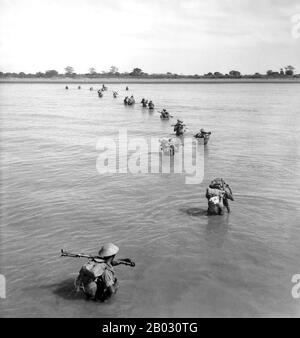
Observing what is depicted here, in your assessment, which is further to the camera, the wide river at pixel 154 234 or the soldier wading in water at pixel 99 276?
the wide river at pixel 154 234

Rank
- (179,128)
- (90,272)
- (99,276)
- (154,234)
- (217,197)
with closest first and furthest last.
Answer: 1. (90,272)
2. (99,276)
3. (154,234)
4. (217,197)
5. (179,128)

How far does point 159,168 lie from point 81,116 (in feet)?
91.6

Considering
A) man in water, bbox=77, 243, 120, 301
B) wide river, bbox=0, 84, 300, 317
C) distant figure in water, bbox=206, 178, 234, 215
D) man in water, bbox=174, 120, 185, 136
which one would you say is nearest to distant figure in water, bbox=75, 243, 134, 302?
man in water, bbox=77, 243, 120, 301

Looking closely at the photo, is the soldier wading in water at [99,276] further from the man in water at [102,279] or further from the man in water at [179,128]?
the man in water at [179,128]

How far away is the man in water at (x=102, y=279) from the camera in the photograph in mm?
10070

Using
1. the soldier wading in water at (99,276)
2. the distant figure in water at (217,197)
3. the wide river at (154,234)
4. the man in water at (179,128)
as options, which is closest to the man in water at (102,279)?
the soldier wading in water at (99,276)

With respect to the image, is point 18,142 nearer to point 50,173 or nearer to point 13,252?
point 50,173

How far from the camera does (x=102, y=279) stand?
1016cm

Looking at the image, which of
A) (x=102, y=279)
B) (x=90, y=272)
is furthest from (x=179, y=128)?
(x=90, y=272)

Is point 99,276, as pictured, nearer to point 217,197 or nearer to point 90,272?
point 90,272

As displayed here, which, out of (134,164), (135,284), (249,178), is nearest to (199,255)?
(135,284)

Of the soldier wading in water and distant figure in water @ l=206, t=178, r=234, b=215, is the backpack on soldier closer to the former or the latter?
the soldier wading in water

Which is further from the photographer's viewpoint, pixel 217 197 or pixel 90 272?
pixel 217 197

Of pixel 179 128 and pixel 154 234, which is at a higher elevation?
pixel 179 128
